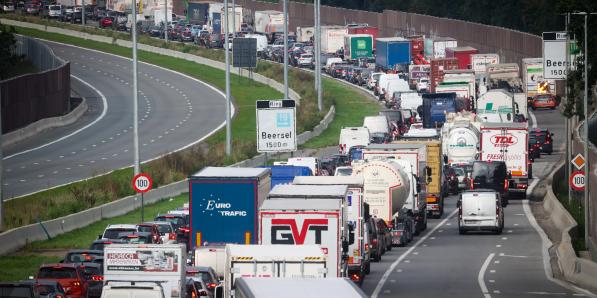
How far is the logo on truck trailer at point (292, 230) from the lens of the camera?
109 feet

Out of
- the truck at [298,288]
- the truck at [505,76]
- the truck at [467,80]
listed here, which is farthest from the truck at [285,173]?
the truck at [505,76]

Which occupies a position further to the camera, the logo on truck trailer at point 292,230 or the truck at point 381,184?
the truck at point 381,184

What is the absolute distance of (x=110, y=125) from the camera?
10138 centimetres

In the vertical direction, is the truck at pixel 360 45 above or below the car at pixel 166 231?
above

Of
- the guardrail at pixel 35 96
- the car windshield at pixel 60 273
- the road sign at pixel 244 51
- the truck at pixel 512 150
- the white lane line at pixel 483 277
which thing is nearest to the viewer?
the car windshield at pixel 60 273

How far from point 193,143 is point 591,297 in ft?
172

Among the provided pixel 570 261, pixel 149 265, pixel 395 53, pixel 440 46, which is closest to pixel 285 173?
pixel 570 261

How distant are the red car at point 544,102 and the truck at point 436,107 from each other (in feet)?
71.8

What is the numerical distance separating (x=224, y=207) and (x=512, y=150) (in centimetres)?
3730

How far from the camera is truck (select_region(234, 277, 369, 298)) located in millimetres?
17422

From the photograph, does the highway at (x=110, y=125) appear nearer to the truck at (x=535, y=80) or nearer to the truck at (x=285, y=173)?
the truck at (x=285, y=173)

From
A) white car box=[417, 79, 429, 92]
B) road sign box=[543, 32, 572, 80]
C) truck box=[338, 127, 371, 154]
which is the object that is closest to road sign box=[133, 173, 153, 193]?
road sign box=[543, 32, 572, 80]

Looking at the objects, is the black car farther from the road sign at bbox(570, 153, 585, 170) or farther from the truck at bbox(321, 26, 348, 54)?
the truck at bbox(321, 26, 348, 54)

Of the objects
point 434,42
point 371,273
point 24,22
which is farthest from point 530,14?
point 371,273
